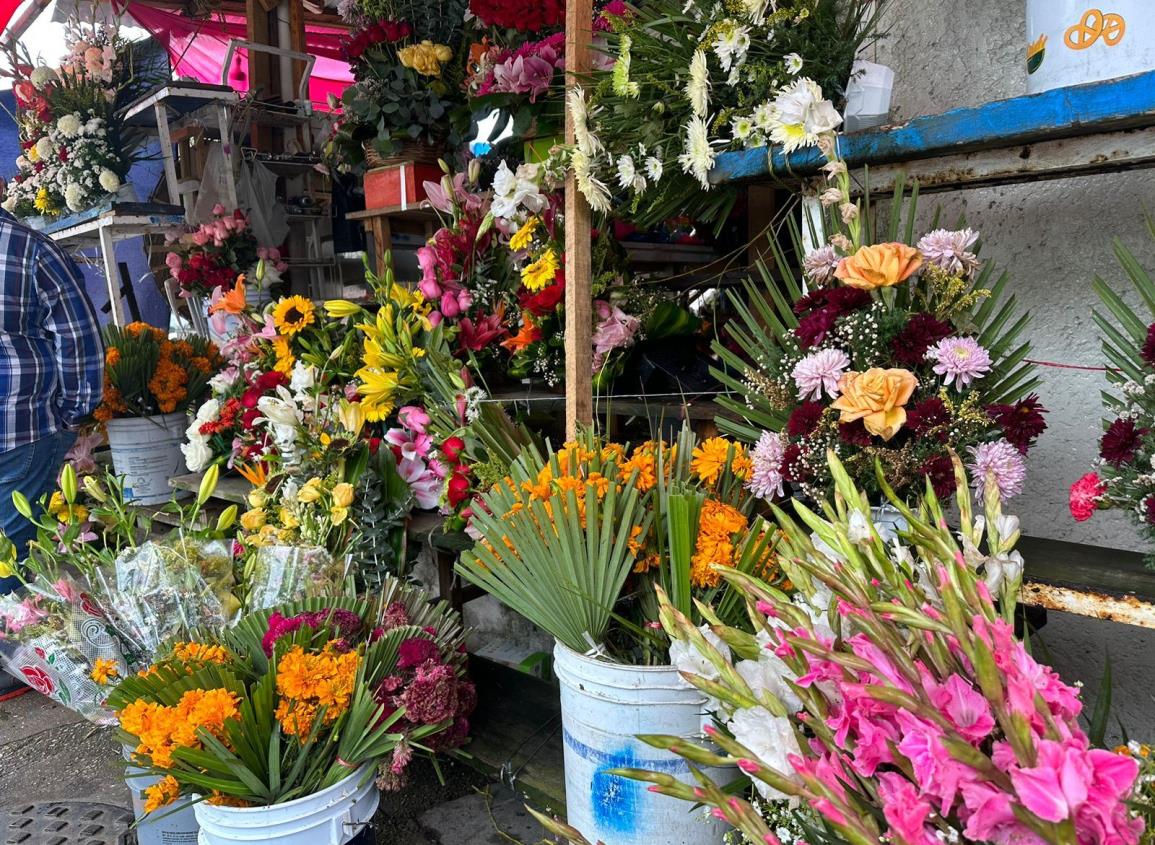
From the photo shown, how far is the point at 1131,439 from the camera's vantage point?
114 centimetres

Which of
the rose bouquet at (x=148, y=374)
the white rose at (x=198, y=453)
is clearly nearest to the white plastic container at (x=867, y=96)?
the white rose at (x=198, y=453)

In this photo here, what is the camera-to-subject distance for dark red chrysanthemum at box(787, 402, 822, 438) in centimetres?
132

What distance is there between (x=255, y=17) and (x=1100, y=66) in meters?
4.88

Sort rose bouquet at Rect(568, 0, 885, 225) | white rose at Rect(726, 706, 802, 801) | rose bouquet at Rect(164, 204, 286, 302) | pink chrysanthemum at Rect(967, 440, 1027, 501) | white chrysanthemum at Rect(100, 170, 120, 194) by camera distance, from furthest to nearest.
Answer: white chrysanthemum at Rect(100, 170, 120, 194) → rose bouquet at Rect(164, 204, 286, 302) → rose bouquet at Rect(568, 0, 885, 225) → pink chrysanthemum at Rect(967, 440, 1027, 501) → white rose at Rect(726, 706, 802, 801)

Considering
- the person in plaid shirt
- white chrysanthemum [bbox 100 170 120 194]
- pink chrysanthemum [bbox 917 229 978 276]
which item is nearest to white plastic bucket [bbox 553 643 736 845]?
pink chrysanthemum [bbox 917 229 978 276]

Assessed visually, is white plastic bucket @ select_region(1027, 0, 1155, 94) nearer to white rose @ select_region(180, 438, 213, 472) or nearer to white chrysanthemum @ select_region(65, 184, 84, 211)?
white rose @ select_region(180, 438, 213, 472)

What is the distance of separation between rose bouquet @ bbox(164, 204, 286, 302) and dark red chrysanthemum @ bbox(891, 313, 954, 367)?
3.39 metres

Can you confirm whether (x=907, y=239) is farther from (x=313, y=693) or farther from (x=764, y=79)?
(x=313, y=693)

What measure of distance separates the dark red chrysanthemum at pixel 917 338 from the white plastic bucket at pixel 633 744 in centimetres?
62

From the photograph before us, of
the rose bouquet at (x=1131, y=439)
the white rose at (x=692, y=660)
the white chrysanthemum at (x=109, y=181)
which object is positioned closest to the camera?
the white rose at (x=692, y=660)

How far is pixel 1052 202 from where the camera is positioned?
1672 mm

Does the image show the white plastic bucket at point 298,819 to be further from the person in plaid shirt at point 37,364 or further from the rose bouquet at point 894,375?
the person in plaid shirt at point 37,364

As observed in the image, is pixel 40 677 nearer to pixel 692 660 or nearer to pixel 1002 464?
pixel 692 660

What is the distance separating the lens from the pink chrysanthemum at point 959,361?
1.25 m
